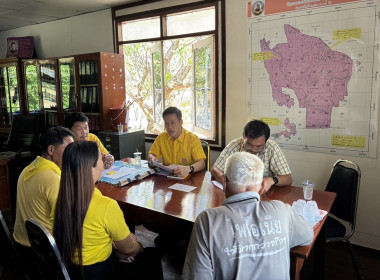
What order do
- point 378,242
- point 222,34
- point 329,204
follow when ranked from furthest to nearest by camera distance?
point 222,34 → point 378,242 → point 329,204

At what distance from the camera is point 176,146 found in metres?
2.82

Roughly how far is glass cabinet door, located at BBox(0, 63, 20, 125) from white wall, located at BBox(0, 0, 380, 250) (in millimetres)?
1238

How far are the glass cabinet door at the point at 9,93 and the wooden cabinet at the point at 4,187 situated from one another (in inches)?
81.2

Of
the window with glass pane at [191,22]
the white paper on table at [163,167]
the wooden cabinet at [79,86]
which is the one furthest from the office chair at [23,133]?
the white paper on table at [163,167]

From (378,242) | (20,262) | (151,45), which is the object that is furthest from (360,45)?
(20,262)

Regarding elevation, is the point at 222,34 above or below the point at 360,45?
above

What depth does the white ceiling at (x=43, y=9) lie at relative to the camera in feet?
13.2

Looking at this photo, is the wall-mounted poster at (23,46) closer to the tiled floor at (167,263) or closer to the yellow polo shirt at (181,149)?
the yellow polo shirt at (181,149)

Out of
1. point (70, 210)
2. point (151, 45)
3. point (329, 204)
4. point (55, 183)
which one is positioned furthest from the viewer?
point (151, 45)

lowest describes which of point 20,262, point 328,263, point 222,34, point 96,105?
point 328,263

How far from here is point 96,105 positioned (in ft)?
13.9

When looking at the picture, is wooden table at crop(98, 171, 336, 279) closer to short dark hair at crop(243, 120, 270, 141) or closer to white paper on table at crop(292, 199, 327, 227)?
white paper on table at crop(292, 199, 327, 227)

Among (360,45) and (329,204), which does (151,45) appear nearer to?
(360,45)

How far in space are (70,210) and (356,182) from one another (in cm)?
183
